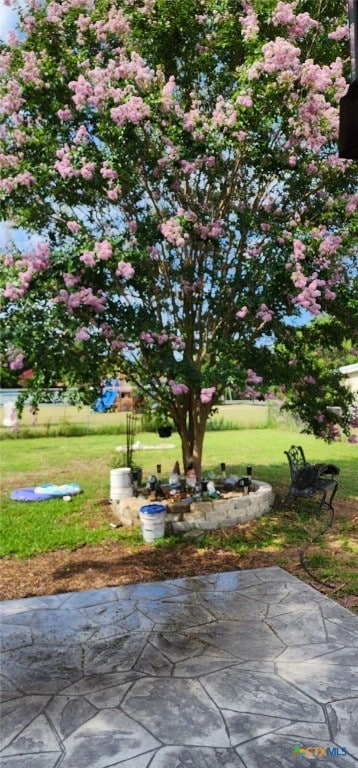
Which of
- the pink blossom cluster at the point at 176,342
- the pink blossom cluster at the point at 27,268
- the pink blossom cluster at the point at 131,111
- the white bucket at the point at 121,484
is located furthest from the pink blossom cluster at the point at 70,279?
the white bucket at the point at 121,484

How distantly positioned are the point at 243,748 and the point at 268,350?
4839 mm

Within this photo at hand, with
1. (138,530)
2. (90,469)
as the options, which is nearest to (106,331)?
(138,530)

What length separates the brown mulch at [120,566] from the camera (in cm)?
463

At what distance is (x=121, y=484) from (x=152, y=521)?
1.36m

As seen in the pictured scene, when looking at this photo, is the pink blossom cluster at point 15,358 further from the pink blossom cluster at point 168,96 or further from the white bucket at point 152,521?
the pink blossom cluster at point 168,96

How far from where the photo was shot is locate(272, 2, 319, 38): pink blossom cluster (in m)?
5.38

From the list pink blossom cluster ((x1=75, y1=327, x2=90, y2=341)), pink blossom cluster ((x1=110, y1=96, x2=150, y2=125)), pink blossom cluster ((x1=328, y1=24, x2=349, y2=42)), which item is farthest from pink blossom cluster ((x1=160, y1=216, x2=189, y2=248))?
pink blossom cluster ((x1=328, y1=24, x2=349, y2=42))

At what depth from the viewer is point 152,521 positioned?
575cm

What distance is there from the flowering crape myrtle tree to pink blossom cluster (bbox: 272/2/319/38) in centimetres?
2

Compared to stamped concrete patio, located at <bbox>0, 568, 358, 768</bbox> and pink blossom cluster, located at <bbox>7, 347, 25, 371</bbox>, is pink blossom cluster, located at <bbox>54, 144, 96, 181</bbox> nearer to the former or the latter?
pink blossom cluster, located at <bbox>7, 347, 25, 371</bbox>

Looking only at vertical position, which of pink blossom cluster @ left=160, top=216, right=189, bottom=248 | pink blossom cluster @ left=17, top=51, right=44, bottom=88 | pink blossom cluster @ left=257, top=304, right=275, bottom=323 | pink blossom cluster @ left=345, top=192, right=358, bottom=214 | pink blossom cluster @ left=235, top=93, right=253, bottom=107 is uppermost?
pink blossom cluster @ left=17, top=51, right=44, bottom=88

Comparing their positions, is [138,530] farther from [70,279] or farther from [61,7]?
[61,7]

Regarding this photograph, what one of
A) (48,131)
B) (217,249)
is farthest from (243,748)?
(48,131)

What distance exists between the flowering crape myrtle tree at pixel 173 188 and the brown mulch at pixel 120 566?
1.72 m
